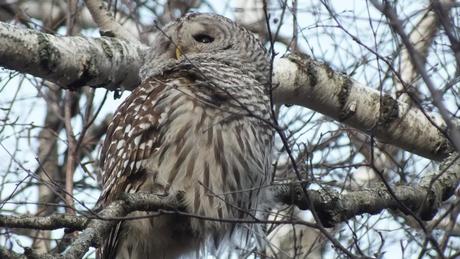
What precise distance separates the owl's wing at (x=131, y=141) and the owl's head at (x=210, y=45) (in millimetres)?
517

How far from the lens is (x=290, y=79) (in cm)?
555

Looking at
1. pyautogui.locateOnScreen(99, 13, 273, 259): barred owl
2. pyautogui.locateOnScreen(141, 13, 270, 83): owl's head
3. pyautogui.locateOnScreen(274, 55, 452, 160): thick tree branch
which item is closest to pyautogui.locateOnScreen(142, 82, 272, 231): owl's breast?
pyautogui.locateOnScreen(99, 13, 273, 259): barred owl

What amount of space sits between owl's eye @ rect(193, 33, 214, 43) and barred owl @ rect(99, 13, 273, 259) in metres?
0.82

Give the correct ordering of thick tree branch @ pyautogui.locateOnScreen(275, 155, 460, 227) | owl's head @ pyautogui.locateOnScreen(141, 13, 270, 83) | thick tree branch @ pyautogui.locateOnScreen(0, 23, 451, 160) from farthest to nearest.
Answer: owl's head @ pyautogui.locateOnScreen(141, 13, 270, 83), thick tree branch @ pyautogui.locateOnScreen(0, 23, 451, 160), thick tree branch @ pyautogui.locateOnScreen(275, 155, 460, 227)

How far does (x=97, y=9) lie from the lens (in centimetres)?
587

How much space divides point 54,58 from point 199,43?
47.2 inches

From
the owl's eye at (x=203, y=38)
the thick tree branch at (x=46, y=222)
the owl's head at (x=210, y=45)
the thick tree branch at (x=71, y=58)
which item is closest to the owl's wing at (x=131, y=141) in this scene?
the thick tree branch at (x=71, y=58)

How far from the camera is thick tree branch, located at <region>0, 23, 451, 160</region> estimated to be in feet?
15.4

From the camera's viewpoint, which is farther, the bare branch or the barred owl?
the bare branch

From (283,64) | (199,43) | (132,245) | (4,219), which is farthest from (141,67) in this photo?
(4,219)

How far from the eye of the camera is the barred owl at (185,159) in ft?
14.8

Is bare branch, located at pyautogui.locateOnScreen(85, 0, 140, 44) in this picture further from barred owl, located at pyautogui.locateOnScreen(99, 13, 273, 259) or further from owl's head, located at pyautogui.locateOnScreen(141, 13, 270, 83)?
barred owl, located at pyautogui.locateOnScreen(99, 13, 273, 259)

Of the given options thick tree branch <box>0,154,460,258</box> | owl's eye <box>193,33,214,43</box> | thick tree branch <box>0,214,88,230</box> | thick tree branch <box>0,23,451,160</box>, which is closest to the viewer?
thick tree branch <box>0,214,88,230</box>

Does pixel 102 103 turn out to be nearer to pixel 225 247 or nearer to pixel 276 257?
pixel 225 247
